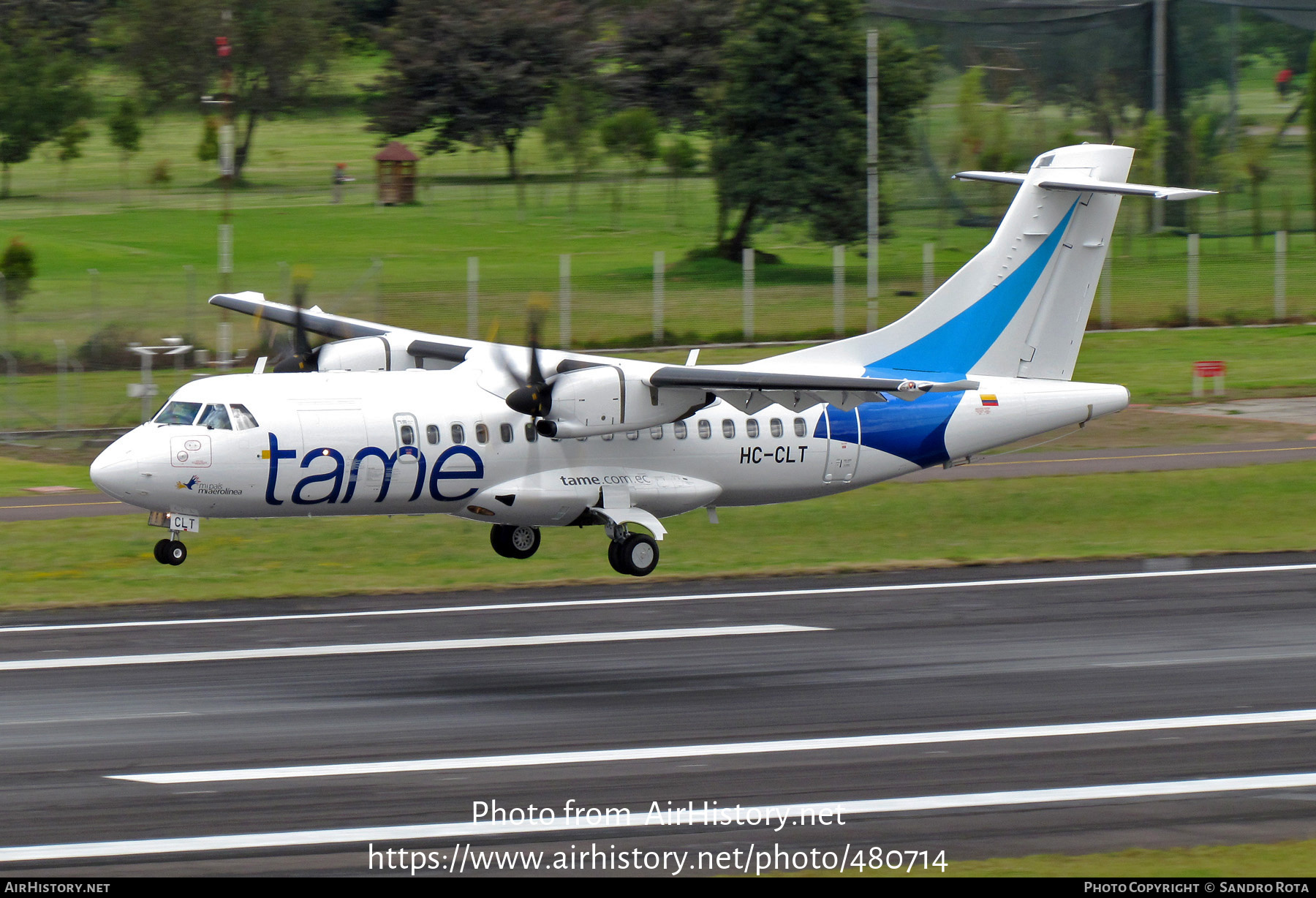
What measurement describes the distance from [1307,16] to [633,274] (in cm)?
2966

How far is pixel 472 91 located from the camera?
253 ft

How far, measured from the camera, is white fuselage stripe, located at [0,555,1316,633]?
22.0 meters

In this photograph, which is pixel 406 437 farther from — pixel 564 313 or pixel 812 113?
pixel 812 113

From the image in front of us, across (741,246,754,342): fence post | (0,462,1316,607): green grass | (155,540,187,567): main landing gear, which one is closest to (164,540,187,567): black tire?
(155,540,187,567): main landing gear

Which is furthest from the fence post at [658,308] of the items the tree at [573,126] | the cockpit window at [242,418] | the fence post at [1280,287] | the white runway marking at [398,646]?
the tree at [573,126]

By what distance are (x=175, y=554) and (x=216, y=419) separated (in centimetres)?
220

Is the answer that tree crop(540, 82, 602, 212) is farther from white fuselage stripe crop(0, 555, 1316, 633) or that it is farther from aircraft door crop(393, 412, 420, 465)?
white fuselage stripe crop(0, 555, 1316, 633)

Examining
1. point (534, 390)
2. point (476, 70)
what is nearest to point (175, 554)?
point (534, 390)

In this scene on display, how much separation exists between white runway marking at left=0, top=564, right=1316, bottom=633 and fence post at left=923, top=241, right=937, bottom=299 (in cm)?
2534

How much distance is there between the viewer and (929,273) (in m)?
51.5

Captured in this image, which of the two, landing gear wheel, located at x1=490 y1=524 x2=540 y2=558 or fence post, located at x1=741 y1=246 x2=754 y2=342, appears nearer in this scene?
landing gear wheel, located at x1=490 y1=524 x2=540 y2=558

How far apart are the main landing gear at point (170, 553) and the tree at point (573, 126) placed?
5178cm

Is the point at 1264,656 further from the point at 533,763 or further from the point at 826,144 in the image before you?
the point at 826,144

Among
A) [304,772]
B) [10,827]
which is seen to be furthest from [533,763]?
[10,827]
